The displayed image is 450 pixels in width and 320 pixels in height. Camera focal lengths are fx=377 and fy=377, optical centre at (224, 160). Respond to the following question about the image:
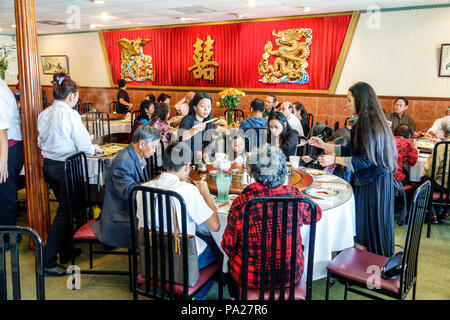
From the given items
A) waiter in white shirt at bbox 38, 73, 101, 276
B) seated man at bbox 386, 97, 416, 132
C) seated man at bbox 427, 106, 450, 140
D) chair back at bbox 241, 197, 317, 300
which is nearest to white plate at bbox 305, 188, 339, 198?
chair back at bbox 241, 197, 317, 300

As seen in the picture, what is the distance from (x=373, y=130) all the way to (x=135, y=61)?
24.6 ft

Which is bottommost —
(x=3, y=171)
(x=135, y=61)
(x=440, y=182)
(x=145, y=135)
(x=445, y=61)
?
(x=440, y=182)

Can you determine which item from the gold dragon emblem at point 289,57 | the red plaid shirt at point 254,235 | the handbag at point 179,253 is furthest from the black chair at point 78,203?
the gold dragon emblem at point 289,57

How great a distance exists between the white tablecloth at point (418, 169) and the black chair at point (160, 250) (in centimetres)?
290

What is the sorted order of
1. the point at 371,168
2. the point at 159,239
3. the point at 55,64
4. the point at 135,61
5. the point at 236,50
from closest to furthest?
1. the point at 159,239
2. the point at 371,168
3. the point at 236,50
4. the point at 135,61
5. the point at 55,64

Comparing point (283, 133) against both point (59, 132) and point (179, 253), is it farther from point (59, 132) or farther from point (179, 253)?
point (179, 253)

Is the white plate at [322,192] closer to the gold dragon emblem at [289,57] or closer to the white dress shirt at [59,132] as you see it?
the white dress shirt at [59,132]

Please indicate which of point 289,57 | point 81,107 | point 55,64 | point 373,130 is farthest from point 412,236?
point 55,64

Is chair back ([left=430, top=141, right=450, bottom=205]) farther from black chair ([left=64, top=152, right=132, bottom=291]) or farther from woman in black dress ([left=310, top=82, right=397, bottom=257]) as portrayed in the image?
black chair ([left=64, top=152, right=132, bottom=291])

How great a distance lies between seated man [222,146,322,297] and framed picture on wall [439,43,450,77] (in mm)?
5129

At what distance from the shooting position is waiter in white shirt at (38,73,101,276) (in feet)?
9.27

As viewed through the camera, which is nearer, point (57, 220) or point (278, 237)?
point (278, 237)

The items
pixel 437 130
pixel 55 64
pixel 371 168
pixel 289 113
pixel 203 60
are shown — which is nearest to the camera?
pixel 371 168

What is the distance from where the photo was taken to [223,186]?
2312 millimetres
